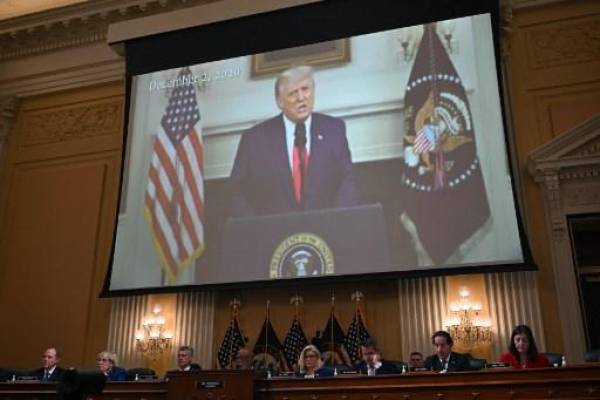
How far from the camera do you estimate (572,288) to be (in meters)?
7.24

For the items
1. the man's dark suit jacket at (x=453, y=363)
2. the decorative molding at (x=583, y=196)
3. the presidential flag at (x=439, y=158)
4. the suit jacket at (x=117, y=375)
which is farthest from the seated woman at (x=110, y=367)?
the decorative molding at (x=583, y=196)

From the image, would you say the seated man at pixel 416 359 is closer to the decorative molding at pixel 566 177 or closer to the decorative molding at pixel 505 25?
the decorative molding at pixel 566 177

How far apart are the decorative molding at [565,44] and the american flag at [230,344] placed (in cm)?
524

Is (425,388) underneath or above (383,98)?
underneath

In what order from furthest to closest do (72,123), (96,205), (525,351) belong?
(72,123)
(96,205)
(525,351)

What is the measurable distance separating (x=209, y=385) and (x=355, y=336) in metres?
2.78

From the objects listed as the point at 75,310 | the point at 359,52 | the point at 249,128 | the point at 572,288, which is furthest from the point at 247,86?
the point at 572,288

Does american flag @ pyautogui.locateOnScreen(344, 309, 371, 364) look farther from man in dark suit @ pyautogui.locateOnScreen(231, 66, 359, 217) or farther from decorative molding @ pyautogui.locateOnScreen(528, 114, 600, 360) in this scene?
decorative molding @ pyautogui.locateOnScreen(528, 114, 600, 360)

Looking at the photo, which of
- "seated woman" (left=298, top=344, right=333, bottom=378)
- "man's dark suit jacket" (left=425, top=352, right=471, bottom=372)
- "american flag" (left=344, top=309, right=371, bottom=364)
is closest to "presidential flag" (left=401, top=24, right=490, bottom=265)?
"american flag" (left=344, top=309, right=371, bottom=364)

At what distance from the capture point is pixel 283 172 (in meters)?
8.29

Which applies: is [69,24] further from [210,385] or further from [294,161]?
[210,385]

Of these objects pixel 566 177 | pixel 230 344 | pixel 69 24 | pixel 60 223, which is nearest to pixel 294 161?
pixel 230 344

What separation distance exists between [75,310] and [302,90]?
15.2 ft

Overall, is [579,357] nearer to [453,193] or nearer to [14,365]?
[453,193]
